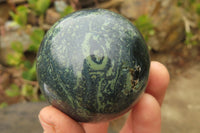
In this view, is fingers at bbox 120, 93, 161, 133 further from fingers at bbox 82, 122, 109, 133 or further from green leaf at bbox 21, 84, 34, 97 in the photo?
green leaf at bbox 21, 84, 34, 97

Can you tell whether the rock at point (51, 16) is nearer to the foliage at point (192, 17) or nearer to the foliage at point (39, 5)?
the foliage at point (39, 5)

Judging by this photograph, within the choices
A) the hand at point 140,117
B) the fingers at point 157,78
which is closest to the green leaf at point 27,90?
the hand at point 140,117

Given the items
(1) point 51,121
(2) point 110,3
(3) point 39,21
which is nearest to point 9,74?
(3) point 39,21

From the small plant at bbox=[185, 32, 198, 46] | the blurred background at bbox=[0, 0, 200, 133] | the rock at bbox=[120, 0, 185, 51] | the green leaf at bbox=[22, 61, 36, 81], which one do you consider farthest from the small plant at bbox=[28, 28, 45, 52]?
the small plant at bbox=[185, 32, 198, 46]

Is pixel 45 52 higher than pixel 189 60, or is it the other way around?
pixel 45 52

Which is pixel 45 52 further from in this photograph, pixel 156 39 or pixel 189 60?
pixel 189 60

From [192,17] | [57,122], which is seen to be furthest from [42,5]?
[192,17]

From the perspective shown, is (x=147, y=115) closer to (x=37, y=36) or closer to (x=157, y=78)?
(x=157, y=78)
